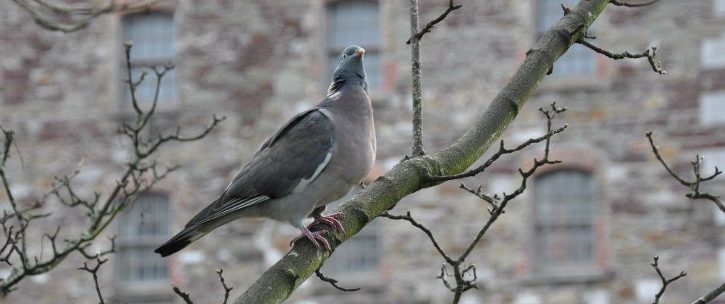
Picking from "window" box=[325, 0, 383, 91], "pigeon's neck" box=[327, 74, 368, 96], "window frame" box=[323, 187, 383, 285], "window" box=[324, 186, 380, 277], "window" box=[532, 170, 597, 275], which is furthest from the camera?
"window" box=[325, 0, 383, 91]

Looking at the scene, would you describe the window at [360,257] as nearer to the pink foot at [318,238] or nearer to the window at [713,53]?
the window at [713,53]

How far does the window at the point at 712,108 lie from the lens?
73.4 ft

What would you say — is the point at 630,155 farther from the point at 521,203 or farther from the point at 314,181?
the point at 314,181

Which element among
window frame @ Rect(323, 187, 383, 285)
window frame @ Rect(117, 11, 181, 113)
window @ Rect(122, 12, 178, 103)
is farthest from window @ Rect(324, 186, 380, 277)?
window @ Rect(122, 12, 178, 103)

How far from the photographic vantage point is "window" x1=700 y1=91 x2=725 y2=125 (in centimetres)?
2238

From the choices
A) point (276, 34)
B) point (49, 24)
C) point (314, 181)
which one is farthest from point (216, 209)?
point (276, 34)

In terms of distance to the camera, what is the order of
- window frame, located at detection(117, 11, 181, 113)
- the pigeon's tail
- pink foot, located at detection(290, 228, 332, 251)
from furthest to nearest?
window frame, located at detection(117, 11, 181, 113)
the pigeon's tail
pink foot, located at detection(290, 228, 332, 251)

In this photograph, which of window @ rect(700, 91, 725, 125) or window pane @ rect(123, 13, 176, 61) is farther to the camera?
window pane @ rect(123, 13, 176, 61)

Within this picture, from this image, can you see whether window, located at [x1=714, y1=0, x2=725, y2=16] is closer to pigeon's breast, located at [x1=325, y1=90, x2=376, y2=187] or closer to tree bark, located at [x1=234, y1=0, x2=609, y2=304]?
pigeon's breast, located at [x1=325, y1=90, x2=376, y2=187]

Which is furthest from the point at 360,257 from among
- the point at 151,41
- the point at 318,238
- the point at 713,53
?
the point at 318,238

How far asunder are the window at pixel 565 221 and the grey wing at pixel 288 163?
14.3m

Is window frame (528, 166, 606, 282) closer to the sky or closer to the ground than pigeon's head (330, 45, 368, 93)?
closer to the sky

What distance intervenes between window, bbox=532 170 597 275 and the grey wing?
1430 centimetres

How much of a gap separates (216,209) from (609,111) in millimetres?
15240
